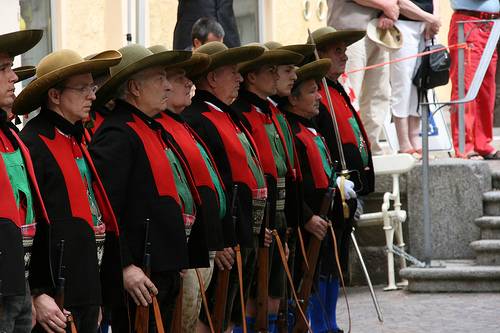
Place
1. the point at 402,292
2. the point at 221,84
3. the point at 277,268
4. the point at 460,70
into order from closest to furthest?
1. the point at 221,84
2. the point at 277,268
3. the point at 402,292
4. the point at 460,70

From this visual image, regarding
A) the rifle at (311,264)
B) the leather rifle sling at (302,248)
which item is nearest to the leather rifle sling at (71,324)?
the leather rifle sling at (302,248)

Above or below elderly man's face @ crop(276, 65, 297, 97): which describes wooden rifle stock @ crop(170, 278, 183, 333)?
below

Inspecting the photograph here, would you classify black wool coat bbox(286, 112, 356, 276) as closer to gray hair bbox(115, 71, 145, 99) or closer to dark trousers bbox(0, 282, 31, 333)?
gray hair bbox(115, 71, 145, 99)

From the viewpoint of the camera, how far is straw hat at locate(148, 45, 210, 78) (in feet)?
22.3

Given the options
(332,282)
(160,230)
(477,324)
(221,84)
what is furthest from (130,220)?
(477,324)

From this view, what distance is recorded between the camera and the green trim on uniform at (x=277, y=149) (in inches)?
305

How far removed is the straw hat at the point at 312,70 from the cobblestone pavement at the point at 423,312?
1.89 m

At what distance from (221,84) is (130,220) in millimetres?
1346

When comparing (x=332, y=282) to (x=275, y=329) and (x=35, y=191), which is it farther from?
(x=35, y=191)

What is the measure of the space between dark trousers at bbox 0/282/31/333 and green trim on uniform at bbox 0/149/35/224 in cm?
28

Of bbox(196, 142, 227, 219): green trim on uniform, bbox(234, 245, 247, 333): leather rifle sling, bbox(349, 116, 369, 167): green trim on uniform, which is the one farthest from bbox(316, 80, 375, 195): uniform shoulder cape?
bbox(196, 142, 227, 219): green trim on uniform

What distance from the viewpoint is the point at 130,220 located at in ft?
20.3

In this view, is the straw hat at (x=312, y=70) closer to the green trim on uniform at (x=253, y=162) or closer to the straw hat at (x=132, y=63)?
the green trim on uniform at (x=253, y=162)

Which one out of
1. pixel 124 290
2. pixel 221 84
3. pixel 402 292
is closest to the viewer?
pixel 124 290
